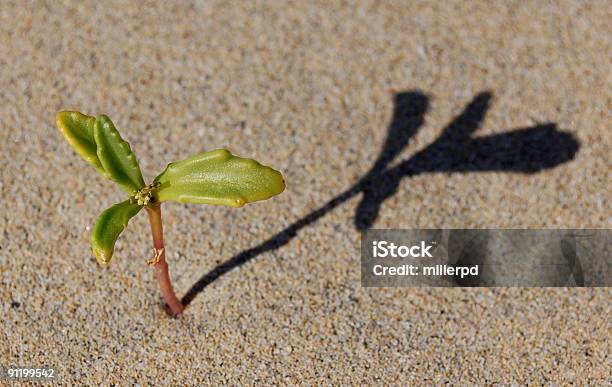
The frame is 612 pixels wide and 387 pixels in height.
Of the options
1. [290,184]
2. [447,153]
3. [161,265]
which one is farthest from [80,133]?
[447,153]

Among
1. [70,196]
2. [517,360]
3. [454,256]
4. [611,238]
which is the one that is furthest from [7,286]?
[611,238]

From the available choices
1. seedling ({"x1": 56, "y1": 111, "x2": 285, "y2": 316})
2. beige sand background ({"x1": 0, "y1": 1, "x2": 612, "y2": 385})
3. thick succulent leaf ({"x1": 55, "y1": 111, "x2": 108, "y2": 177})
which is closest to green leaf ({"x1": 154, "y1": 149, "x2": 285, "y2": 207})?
seedling ({"x1": 56, "y1": 111, "x2": 285, "y2": 316})

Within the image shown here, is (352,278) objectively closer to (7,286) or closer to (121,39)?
(7,286)

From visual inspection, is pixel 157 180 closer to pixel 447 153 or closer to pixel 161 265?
pixel 161 265

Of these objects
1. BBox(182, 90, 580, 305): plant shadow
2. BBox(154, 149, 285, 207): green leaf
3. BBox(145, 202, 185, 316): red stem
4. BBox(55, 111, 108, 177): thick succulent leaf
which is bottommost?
BBox(145, 202, 185, 316): red stem

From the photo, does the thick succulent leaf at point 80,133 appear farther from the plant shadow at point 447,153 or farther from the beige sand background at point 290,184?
the plant shadow at point 447,153

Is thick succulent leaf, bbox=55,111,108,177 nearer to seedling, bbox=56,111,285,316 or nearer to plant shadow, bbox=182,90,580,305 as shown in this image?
seedling, bbox=56,111,285,316
